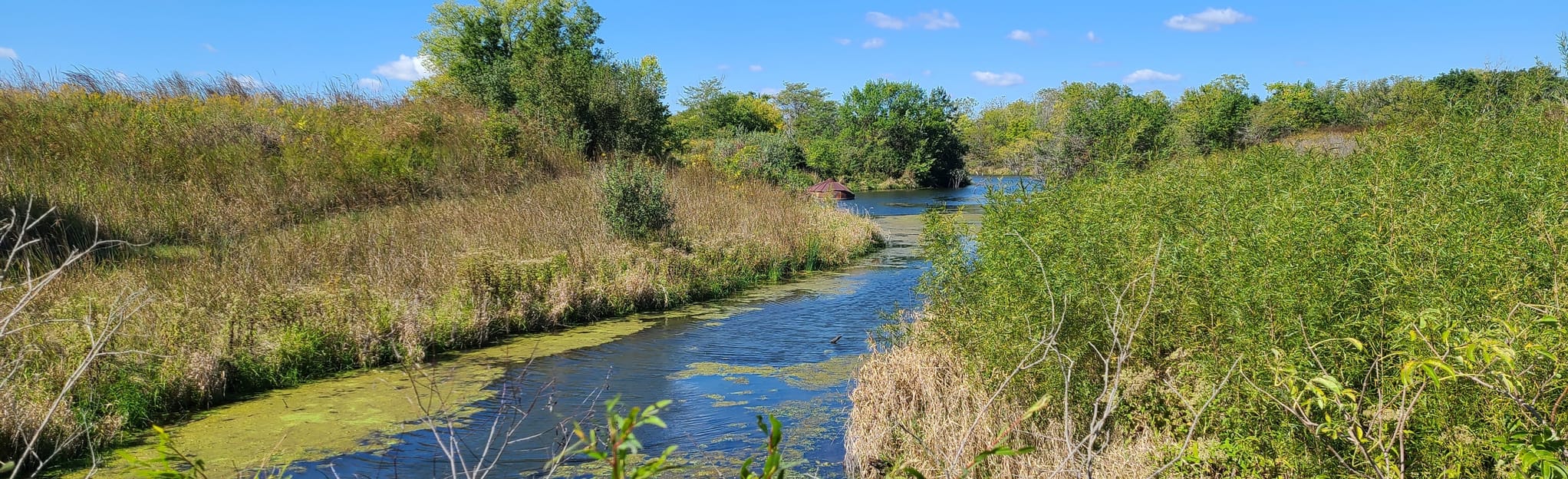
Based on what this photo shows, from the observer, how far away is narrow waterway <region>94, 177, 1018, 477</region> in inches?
248

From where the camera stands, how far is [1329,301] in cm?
412

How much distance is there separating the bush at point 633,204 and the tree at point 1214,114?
9.96 m

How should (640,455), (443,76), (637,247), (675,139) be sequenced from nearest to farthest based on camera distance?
(640,455)
(637,247)
(675,139)
(443,76)

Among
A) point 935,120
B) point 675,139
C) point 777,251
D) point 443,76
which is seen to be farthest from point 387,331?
point 935,120

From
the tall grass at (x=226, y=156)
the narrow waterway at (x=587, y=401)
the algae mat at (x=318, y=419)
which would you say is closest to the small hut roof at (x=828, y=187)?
the tall grass at (x=226, y=156)

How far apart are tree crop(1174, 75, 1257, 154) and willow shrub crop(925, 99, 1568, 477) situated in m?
11.2

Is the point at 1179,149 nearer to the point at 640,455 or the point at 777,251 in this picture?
the point at 777,251

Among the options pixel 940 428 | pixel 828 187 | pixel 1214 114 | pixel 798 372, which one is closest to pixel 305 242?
pixel 798 372

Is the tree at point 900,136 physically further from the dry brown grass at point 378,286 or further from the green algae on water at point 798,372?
the green algae on water at point 798,372

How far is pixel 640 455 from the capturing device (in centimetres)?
624

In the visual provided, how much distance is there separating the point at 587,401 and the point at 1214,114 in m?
51.2

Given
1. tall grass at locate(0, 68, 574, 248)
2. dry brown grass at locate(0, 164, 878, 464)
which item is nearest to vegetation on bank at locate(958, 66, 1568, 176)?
dry brown grass at locate(0, 164, 878, 464)

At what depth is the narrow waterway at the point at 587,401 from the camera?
6309 mm

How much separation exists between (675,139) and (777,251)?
872 centimetres
